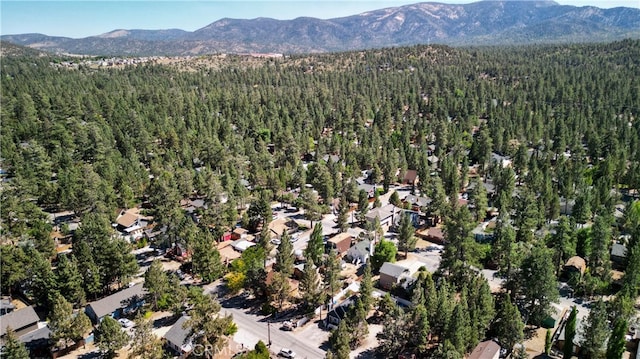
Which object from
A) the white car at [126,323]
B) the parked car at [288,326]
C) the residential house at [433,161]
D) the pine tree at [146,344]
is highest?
the residential house at [433,161]

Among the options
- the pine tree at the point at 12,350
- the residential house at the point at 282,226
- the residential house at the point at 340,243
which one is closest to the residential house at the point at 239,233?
the residential house at the point at 282,226

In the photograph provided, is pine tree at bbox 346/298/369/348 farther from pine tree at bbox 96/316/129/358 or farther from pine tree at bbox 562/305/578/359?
pine tree at bbox 96/316/129/358

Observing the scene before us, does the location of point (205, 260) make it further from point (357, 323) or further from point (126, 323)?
point (357, 323)

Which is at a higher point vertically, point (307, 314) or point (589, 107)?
point (589, 107)

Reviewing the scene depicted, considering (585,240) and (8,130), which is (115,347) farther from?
(8,130)

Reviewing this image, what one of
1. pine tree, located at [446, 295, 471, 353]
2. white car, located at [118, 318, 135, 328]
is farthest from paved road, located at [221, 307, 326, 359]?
pine tree, located at [446, 295, 471, 353]

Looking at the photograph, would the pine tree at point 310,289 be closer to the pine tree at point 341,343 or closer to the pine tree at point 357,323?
the pine tree at point 357,323

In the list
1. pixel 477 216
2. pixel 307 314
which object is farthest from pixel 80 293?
pixel 477 216

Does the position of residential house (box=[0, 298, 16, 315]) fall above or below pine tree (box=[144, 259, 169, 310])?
below
